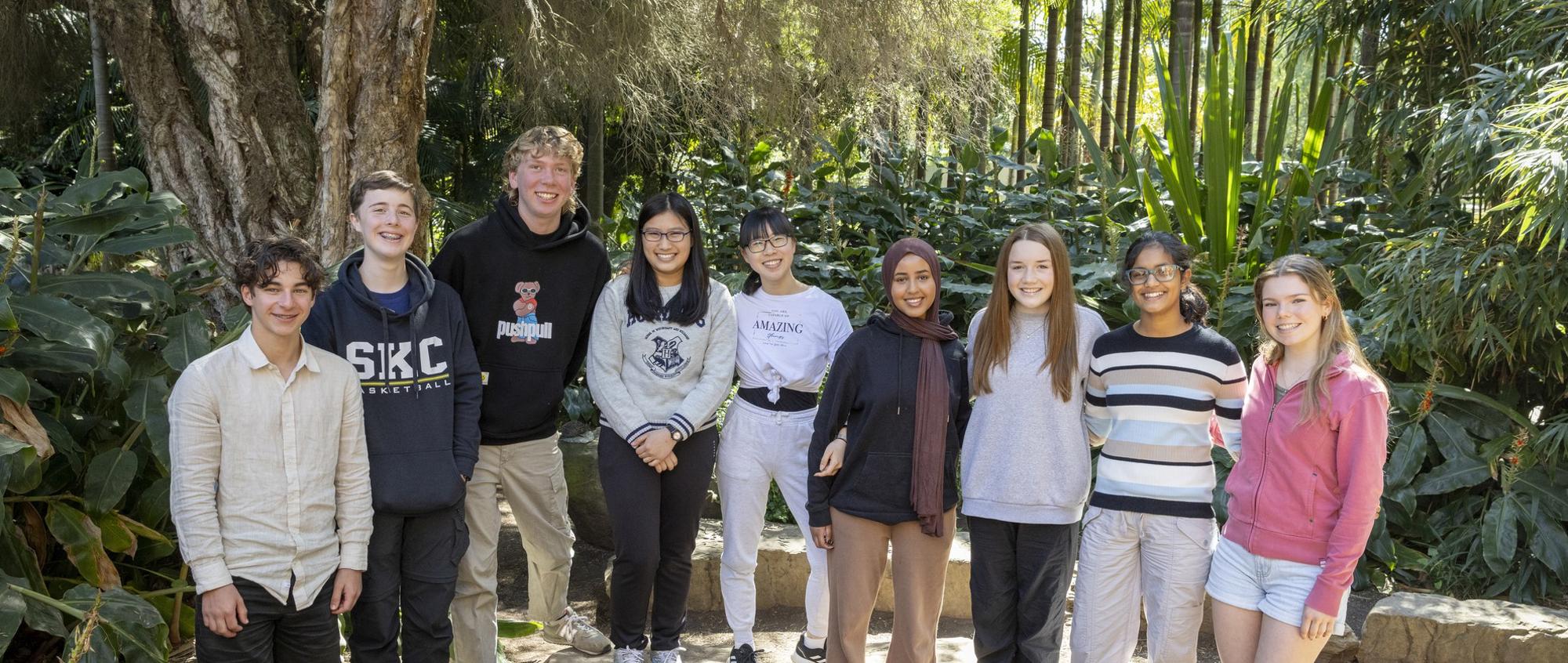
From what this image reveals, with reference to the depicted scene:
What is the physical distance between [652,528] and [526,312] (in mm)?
639

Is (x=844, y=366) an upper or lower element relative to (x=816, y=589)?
upper

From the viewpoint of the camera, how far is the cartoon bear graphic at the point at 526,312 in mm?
2805

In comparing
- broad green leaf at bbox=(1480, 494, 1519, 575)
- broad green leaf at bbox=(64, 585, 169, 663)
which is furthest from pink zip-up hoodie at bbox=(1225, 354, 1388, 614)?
broad green leaf at bbox=(64, 585, 169, 663)

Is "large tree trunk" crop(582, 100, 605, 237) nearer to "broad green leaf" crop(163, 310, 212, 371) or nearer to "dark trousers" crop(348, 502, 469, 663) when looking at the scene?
"broad green leaf" crop(163, 310, 212, 371)

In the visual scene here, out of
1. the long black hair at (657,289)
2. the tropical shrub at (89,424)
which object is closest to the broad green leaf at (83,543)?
the tropical shrub at (89,424)

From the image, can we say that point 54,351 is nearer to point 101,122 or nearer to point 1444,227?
point 101,122

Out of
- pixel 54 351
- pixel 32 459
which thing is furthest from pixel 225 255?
pixel 32 459

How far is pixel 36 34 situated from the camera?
19.8ft

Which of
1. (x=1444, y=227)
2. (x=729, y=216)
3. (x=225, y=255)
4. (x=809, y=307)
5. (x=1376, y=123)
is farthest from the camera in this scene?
(x=729, y=216)

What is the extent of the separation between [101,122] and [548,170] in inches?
177

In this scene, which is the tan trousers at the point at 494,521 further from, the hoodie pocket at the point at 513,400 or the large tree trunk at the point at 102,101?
the large tree trunk at the point at 102,101

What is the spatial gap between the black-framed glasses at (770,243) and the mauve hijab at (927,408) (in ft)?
1.11

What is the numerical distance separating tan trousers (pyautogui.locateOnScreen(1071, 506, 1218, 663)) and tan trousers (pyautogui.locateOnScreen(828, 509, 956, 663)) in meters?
0.33

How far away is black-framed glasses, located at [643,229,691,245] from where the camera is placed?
2.78m
